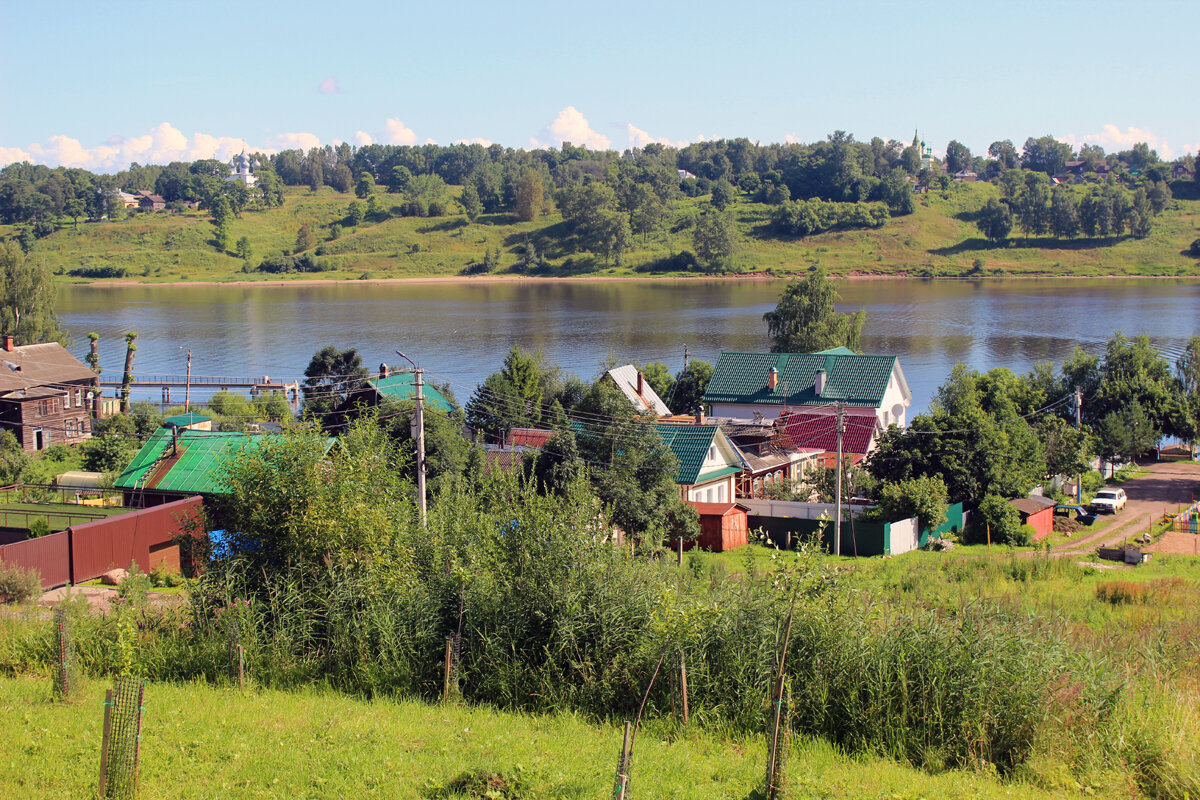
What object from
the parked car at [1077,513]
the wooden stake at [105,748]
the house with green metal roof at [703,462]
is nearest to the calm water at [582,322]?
the parked car at [1077,513]

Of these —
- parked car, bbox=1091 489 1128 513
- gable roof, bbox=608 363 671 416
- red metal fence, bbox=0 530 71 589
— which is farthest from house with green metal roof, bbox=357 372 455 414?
parked car, bbox=1091 489 1128 513

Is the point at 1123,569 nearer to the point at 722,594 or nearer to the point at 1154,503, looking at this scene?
the point at 1154,503

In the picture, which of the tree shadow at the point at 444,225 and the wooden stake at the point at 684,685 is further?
the tree shadow at the point at 444,225

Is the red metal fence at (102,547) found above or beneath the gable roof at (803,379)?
beneath

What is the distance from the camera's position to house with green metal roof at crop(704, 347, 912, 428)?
38000mm

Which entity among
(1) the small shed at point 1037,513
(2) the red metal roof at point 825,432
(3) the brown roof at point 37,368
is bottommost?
(1) the small shed at point 1037,513

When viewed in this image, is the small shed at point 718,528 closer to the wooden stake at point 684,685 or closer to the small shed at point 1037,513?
the small shed at point 1037,513

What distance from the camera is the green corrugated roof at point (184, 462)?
22.9m

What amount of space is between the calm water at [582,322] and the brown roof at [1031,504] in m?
22.6

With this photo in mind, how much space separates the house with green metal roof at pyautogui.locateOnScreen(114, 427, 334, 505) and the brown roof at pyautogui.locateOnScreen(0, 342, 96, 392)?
19269mm

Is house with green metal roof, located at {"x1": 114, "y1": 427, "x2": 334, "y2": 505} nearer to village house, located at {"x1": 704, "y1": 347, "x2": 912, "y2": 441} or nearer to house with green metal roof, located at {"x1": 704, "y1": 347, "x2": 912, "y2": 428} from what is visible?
village house, located at {"x1": 704, "y1": 347, "x2": 912, "y2": 441}

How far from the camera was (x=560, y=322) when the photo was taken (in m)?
84.4

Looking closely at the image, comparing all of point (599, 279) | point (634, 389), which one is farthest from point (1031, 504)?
point (599, 279)

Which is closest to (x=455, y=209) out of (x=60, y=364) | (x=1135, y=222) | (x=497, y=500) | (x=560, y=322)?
(x=560, y=322)
